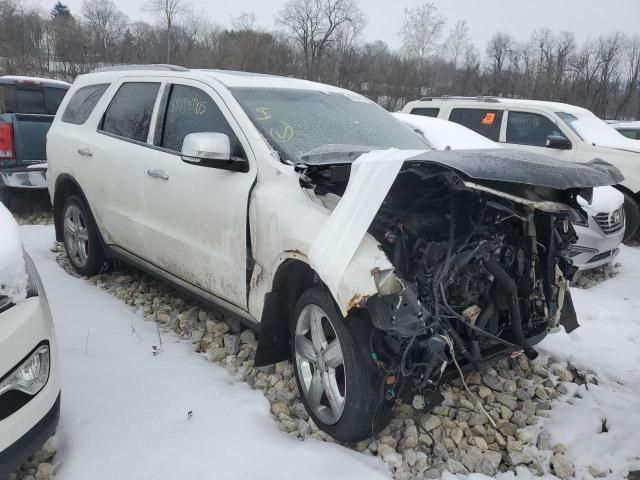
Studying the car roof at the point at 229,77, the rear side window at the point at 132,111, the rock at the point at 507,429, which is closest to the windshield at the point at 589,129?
the car roof at the point at 229,77

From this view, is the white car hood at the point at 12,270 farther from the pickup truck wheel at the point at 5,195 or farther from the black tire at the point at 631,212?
the black tire at the point at 631,212

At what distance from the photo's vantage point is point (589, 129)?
24.7 feet

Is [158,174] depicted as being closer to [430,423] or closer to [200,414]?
[200,414]

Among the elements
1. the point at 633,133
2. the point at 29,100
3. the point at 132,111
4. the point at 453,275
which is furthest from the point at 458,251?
the point at 633,133

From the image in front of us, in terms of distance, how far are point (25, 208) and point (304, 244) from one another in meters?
6.01

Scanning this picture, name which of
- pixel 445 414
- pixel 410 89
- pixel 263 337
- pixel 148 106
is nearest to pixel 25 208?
pixel 148 106

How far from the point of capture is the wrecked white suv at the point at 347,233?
2.28m

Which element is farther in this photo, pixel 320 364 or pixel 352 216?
pixel 320 364

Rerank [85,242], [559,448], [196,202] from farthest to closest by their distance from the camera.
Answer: [85,242] → [196,202] → [559,448]

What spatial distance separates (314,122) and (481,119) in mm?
5484

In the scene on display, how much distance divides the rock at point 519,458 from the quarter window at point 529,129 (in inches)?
229

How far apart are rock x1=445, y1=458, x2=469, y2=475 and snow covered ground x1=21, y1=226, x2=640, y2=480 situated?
0.19ft

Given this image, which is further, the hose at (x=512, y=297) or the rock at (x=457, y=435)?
the rock at (x=457, y=435)

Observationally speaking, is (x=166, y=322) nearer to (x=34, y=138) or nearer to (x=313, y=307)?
(x=313, y=307)
